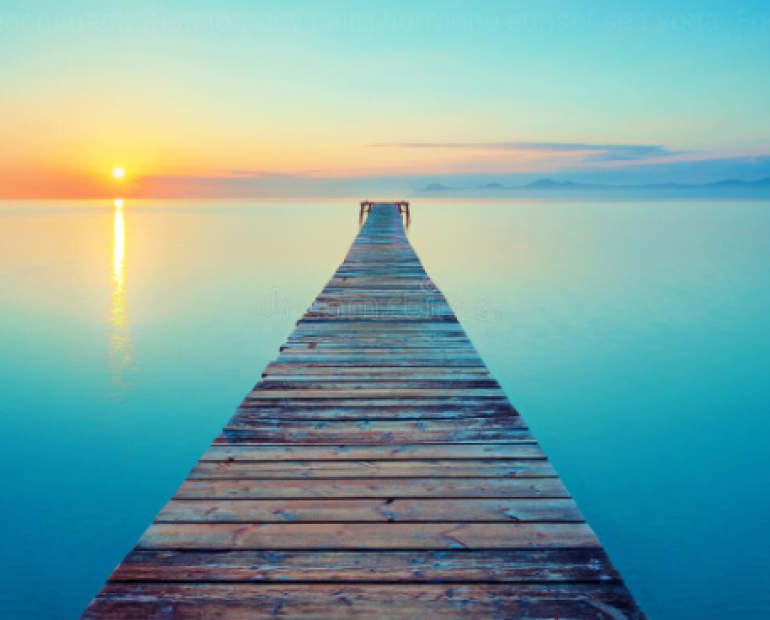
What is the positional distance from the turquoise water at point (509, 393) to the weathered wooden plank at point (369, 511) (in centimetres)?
245

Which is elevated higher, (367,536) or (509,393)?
(367,536)

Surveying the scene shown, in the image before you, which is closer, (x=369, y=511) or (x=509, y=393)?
(x=369, y=511)

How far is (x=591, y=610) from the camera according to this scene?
66.8 inches

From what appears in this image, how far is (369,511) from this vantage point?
87.4 inches

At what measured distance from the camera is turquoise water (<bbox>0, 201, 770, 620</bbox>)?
14.4 ft

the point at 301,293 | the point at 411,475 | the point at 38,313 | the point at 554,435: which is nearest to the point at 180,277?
the point at 301,293

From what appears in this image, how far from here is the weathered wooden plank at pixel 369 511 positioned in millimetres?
2164

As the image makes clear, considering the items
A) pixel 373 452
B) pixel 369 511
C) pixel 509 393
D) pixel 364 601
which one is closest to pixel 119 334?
pixel 509 393

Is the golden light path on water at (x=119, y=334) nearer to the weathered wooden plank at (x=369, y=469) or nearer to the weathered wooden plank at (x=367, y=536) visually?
the weathered wooden plank at (x=369, y=469)

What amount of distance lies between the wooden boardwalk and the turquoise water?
2291 millimetres

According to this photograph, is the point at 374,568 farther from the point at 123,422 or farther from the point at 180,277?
the point at 180,277

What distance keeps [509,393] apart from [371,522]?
666 cm

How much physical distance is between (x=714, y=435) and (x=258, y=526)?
6434 mm

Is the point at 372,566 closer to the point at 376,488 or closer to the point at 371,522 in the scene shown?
the point at 371,522
